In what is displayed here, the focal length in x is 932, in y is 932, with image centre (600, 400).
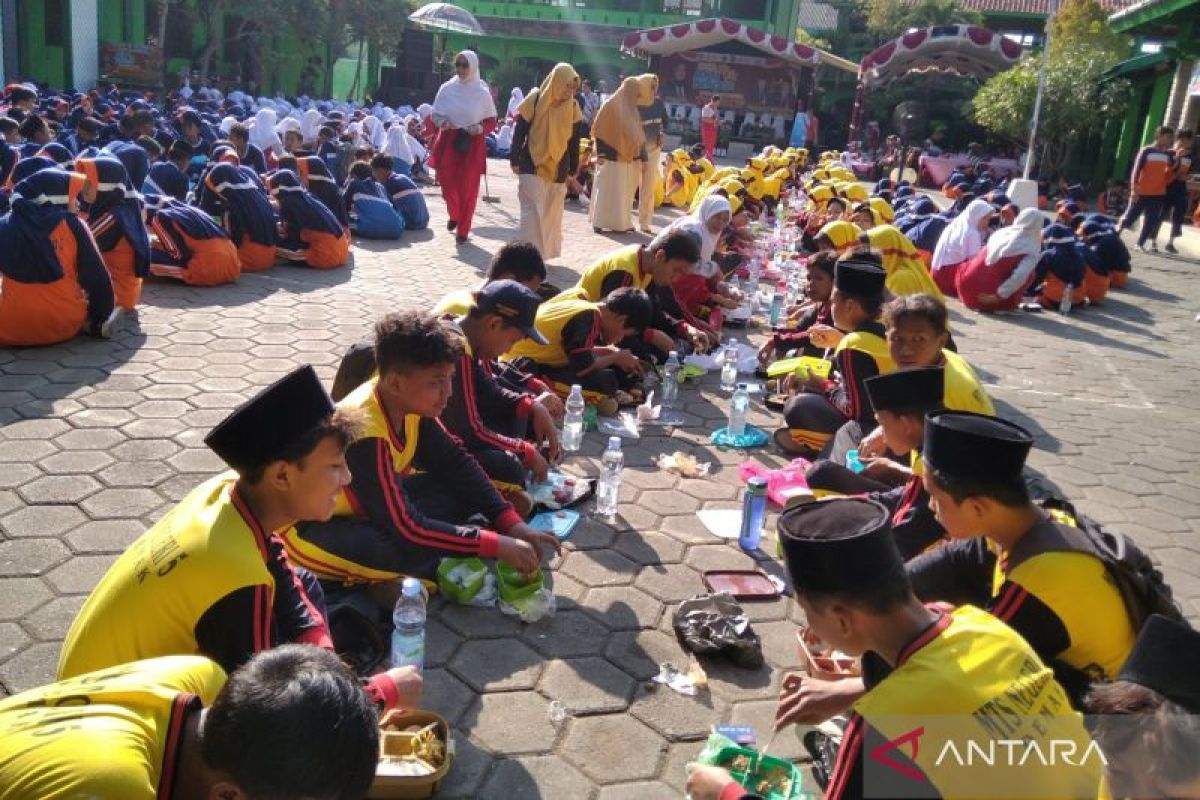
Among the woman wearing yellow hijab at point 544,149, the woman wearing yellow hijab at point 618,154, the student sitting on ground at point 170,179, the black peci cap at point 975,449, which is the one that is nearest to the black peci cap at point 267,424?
the black peci cap at point 975,449

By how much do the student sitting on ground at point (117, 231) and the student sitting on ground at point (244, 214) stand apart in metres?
1.64

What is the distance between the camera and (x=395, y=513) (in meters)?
3.25

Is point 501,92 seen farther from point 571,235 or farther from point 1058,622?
point 1058,622

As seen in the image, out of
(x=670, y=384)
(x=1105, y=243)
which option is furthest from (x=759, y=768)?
(x=1105, y=243)

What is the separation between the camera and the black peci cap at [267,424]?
2301mm

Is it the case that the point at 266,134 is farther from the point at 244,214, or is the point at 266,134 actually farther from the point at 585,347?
the point at 585,347

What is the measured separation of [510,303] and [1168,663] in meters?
2.91

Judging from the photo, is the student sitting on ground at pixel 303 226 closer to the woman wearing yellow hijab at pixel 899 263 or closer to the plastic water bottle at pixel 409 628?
the woman wearing yellow hijab at pixel 899 263

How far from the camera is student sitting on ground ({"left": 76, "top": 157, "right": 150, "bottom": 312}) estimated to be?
676 centimetres

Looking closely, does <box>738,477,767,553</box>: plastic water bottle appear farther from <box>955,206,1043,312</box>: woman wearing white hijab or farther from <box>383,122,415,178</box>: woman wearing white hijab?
<box>383,122,415,178</box>: woman wearing white hijab

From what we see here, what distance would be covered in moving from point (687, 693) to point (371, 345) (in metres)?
1.90

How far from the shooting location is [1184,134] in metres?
15.3

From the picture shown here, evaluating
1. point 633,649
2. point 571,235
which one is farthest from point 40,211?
point 571,235

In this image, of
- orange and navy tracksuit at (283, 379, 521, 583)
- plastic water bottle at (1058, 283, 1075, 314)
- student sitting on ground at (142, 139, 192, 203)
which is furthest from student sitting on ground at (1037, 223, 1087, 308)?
student sitting on ground at (142, 139, 192, 203)
